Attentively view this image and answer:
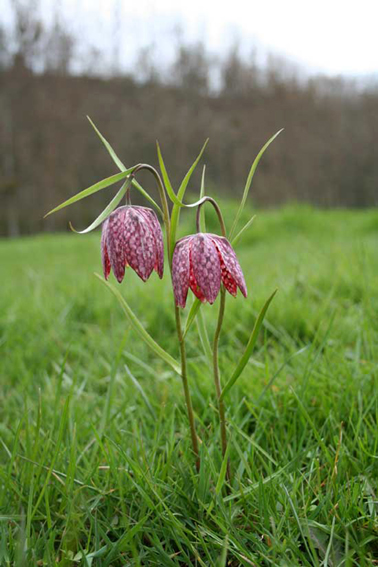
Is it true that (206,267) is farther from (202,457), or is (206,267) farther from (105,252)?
(202,457)

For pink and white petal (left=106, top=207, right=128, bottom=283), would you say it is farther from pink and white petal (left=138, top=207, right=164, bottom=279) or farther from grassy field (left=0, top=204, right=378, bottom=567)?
grassy field (left=0, top=204, right=378, bottom=567)

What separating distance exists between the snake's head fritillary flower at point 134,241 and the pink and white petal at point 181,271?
2 cm

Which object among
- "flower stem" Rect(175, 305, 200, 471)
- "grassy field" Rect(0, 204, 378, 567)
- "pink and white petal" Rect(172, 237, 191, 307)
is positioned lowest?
"grassy field" Rect(0, 204, 378, 567)

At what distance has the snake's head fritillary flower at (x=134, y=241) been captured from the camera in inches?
25.1

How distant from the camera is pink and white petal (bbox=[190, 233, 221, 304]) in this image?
620 mm

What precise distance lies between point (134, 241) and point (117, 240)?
24mm

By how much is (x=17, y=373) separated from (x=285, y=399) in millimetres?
896

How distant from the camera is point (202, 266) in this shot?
62 cm

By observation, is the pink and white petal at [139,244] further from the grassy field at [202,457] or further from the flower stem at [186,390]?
the grassy field at [202,457]

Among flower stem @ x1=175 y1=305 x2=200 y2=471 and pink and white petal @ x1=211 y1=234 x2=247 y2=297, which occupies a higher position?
pink and white petal @ x1=211 y1=234 x2=247 y2=297

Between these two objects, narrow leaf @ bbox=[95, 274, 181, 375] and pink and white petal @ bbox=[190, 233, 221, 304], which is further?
narrow leaf @ bbox=[95, 274, 181, 375]

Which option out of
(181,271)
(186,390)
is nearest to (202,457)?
(186,390)

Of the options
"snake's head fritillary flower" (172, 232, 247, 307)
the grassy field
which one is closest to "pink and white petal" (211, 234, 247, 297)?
"snake's head fritillary flower" (172, 232, 247, 307)

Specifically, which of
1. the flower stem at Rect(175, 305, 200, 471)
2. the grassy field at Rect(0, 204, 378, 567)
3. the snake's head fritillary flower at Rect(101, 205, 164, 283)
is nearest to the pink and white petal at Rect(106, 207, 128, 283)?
the snake's head fritillary flower at Rect(101, 205, 164, 283)
